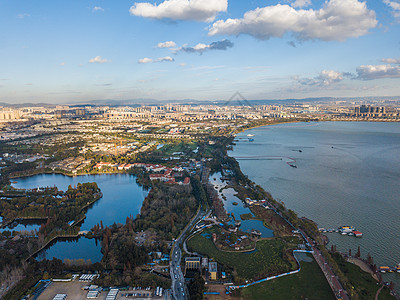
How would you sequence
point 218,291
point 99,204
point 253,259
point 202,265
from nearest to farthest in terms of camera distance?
1. point 218,291
2. point 202,265
3. point 253,259
4. point 99,204

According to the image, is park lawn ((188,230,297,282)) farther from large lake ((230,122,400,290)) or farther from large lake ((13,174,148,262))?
large lake ((13,174,148,262))

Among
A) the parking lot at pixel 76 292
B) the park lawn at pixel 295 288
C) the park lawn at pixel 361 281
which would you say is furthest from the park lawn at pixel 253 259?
the parking lot at pixel 76 292

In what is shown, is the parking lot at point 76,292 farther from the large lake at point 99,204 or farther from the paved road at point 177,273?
the large lake at point 99,204

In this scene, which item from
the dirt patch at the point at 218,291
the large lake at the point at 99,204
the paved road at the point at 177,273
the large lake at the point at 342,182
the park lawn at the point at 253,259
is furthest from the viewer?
the large lake at the point at 342,182

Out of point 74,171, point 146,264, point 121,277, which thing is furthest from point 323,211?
point 74,171

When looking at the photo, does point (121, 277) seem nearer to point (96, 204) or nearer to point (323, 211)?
point (96, 204)

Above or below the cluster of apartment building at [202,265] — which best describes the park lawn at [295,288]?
Result: below

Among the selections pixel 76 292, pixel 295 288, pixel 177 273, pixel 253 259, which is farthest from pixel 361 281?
pixel 76 292

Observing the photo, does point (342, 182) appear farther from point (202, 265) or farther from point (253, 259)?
point (202, 265)
